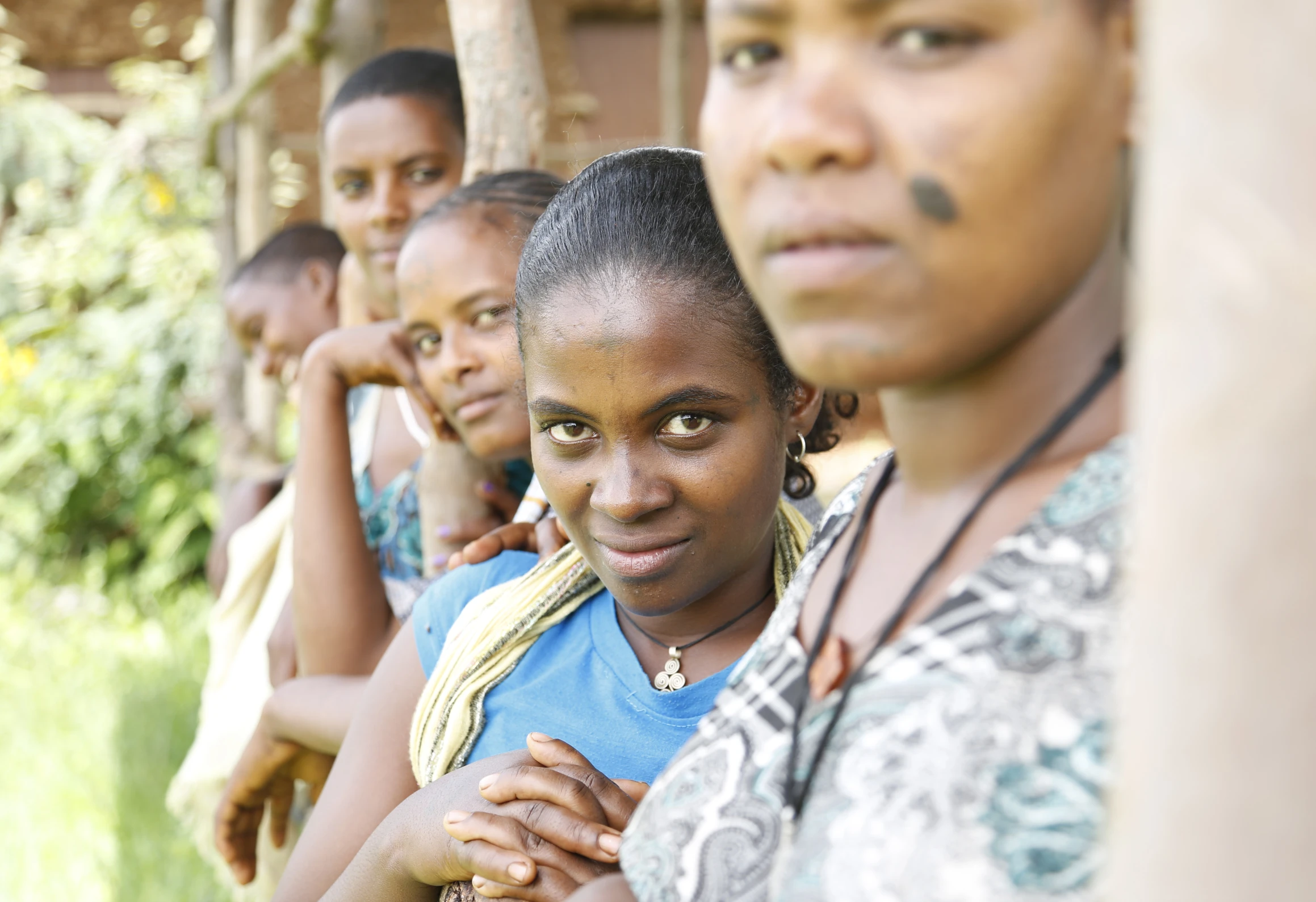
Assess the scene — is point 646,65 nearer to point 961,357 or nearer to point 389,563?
point 389,563

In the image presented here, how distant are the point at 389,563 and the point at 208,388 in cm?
427

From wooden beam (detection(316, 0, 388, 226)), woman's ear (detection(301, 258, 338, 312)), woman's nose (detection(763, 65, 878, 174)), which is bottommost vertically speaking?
woman's ear (detection(301, 258, 338, 312))

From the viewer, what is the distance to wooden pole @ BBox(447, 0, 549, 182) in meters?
2.46

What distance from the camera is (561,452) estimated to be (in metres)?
1.64

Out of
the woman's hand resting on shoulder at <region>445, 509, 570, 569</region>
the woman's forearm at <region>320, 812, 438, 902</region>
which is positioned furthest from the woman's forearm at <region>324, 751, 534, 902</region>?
the woman's hand resting on shoulder at <region>445, 509, 570, 569</region>

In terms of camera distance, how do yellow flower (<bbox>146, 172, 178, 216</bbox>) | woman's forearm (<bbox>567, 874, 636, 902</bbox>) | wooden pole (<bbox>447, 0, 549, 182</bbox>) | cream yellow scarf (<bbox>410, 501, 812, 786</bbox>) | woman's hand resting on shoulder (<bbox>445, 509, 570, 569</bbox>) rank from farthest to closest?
yellow flower (<bbox>146, 172, 178, 216</bbox>) < wooden pole (<bbox>447, 0, 549, 182</bbox>) < woman's hand resting on shoulder (<bbox>445, 509, 570, 569</bbox>) < cream yellow scarf (<bbox>410, 501, 812, 786</bbox>) < woman's forearm (<bbox>567, 874, 636, 902</bbox>)

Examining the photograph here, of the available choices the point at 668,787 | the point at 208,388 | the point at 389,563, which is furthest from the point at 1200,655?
the point at 208,388

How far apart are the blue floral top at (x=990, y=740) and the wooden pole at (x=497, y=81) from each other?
183 centimetres

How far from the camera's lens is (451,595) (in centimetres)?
188

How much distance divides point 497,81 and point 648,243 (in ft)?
3.20

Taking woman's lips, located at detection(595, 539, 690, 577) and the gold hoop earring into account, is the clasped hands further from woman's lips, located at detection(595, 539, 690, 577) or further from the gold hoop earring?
the gold hoop earring

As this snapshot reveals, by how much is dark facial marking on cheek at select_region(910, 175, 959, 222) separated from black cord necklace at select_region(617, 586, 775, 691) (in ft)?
3.24

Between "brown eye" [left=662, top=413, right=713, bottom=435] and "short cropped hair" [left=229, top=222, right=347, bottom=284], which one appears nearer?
"brown eye" [left=662, top=413, right=713, bottom=435]

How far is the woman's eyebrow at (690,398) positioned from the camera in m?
1.58
